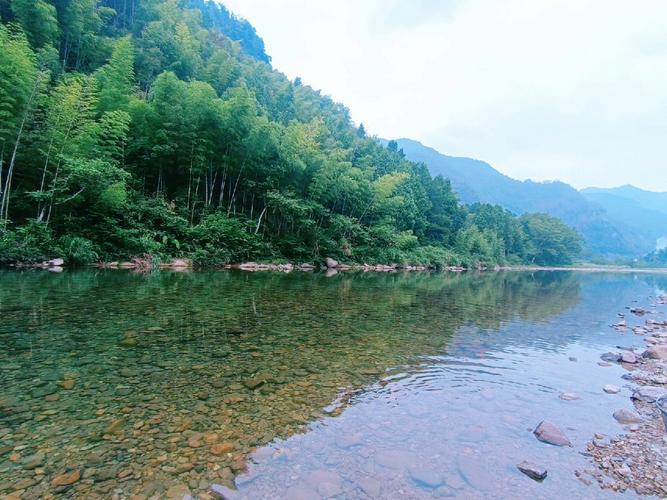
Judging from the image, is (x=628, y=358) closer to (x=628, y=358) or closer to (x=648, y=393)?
(x=628, y=358)

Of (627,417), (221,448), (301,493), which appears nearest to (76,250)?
(221,448)

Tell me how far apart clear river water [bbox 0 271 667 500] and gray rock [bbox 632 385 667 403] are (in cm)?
33

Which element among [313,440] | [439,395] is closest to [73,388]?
[313,440]

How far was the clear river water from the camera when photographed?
131 inches

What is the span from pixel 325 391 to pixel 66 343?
4902 mm

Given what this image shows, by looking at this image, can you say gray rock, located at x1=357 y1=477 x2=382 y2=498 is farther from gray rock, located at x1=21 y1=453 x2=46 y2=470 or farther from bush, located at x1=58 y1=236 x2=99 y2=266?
bush, located at x1=58 y1=236 x2=99 y2=266

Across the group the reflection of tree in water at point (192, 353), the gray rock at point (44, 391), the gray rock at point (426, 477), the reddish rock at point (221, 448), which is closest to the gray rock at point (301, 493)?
the reflection of tree in water at point (192, 353)

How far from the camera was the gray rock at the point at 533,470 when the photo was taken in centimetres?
367

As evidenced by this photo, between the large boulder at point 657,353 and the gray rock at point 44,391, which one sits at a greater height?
the large boulder at point 657,353

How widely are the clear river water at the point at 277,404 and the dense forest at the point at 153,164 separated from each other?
11366 mm

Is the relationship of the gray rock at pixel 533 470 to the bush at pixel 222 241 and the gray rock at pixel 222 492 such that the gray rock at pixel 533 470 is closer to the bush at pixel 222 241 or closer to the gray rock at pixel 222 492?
the gray rock at pixel 222 492

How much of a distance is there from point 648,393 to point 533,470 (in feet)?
14.1

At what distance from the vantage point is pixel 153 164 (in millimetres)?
27234

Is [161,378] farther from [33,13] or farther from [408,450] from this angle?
[33,13]
